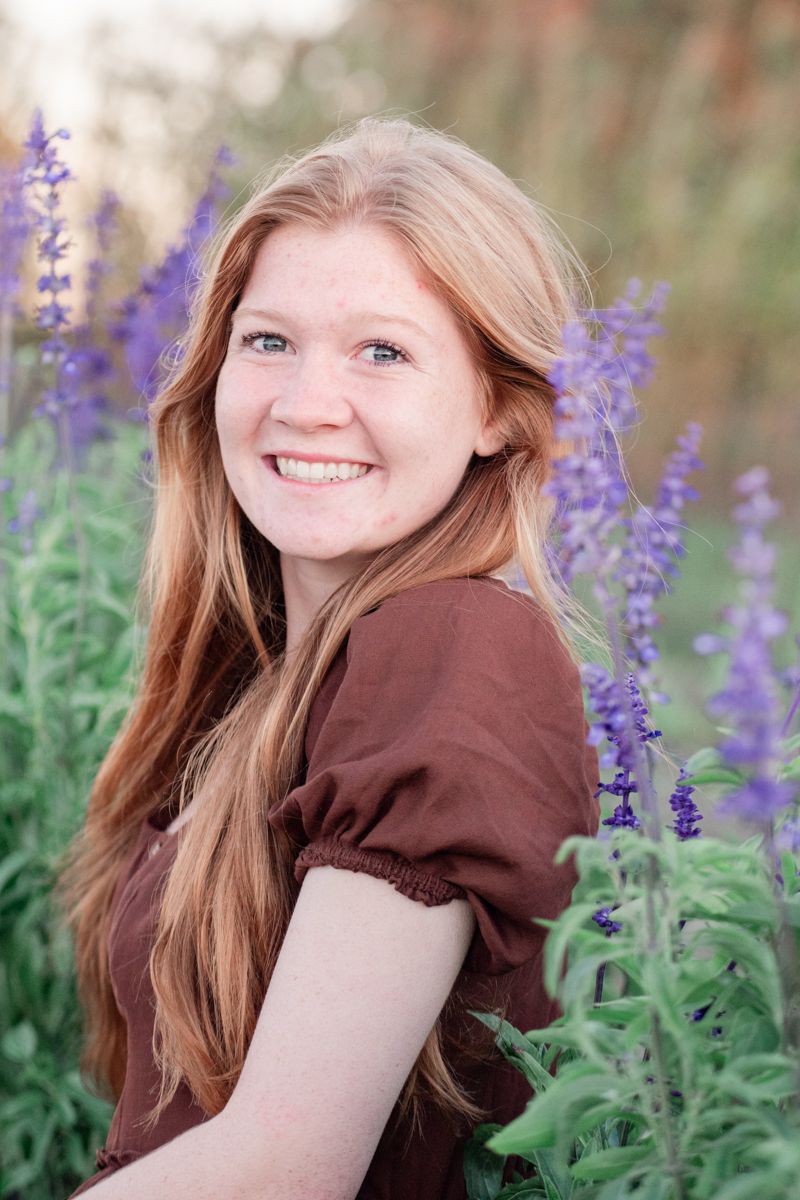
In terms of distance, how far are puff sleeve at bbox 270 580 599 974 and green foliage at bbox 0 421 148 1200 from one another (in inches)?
42.4

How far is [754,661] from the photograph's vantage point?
0.55 m

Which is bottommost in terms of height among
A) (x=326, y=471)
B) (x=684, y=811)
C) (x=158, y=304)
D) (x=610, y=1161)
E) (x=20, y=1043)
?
(x=20, y=1043)

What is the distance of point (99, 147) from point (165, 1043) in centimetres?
590

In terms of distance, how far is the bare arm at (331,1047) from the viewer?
3.36 ft

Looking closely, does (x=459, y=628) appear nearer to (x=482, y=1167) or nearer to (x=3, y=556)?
(x=482, y=1167)

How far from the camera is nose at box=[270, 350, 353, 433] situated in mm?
1342

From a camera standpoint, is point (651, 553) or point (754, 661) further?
point (651, 553)

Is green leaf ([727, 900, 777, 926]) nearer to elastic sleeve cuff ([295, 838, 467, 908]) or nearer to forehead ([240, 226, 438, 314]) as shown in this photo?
elastic sleeve cuff ([295, 838, 467, 908])

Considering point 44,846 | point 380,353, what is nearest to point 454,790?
point 380,353

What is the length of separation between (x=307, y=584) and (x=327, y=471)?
23 centimetres

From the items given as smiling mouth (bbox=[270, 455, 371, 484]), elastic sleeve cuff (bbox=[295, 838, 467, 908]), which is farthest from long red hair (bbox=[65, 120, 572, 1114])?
elastic sleeve cuff (bbox=[295, 838, 467, 908])

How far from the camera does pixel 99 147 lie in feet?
20.0

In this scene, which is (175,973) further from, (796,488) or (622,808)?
(796,488)

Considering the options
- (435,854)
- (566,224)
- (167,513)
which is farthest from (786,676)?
(566,224)
